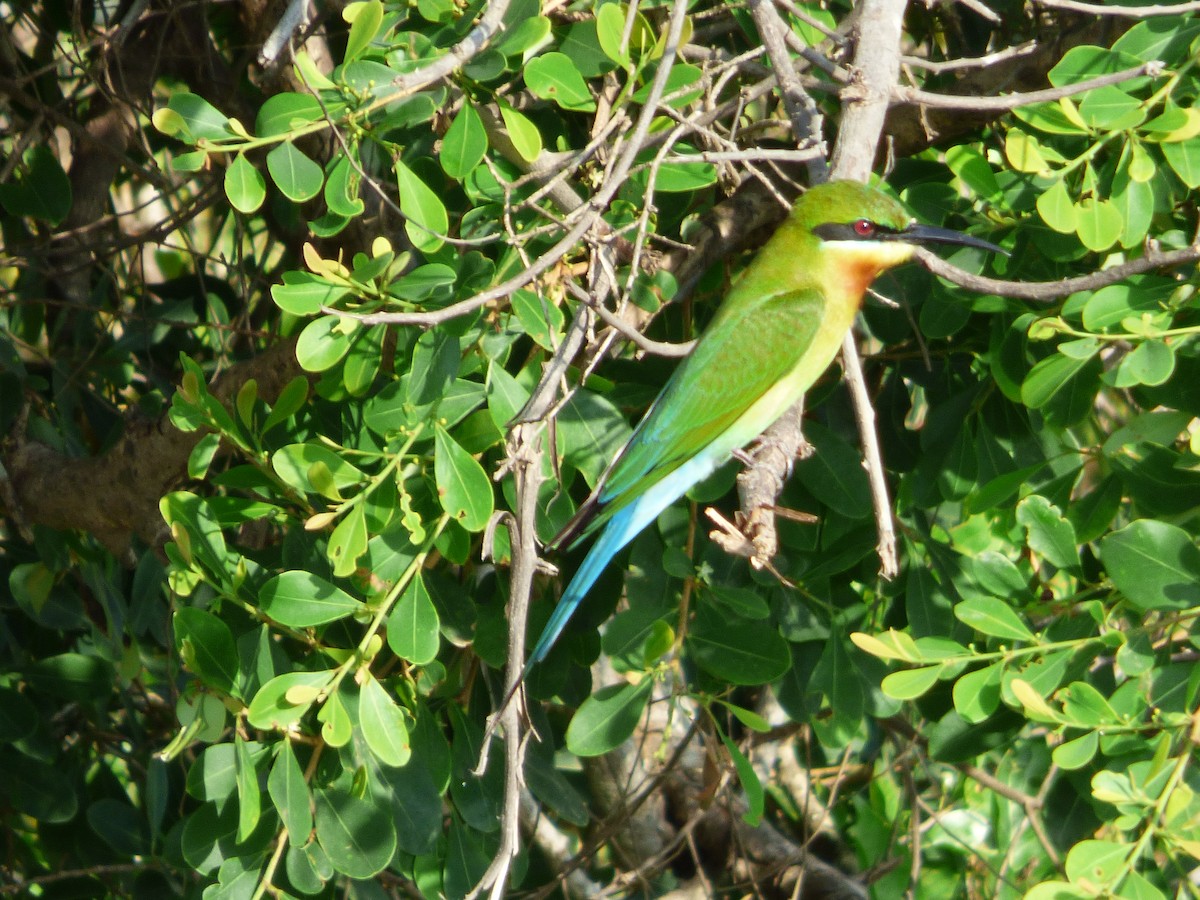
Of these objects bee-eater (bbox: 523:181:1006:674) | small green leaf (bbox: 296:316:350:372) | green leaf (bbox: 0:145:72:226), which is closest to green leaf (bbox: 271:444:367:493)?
small green leaf (bbox: 296:316:350:372)

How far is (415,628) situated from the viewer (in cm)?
171

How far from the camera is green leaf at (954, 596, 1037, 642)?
177 centimetres

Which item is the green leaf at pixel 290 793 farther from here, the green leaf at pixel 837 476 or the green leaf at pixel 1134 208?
the green leaf at pixel 1134 208

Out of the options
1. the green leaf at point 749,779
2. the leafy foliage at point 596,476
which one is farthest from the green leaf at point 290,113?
the green leaf at point 749,779

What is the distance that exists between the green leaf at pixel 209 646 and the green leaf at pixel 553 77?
85cm

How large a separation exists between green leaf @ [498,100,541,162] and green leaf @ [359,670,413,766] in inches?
29.1

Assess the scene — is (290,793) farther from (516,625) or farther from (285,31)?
(285,31)

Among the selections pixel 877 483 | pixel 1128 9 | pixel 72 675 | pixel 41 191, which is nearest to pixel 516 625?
pixel 877 483

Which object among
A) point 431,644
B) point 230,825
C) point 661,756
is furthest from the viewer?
point 661,756

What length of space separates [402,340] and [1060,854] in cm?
147

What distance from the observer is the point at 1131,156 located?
5.90 ft

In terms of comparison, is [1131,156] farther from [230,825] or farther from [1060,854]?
[230,825]

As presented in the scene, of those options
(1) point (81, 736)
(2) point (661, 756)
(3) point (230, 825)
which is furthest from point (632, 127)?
(1) point (81, 736)

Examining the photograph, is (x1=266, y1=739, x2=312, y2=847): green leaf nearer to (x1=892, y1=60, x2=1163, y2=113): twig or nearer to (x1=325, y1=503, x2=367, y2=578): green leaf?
(x1=325, y1=503, x2=367, y2=578): green leaf
